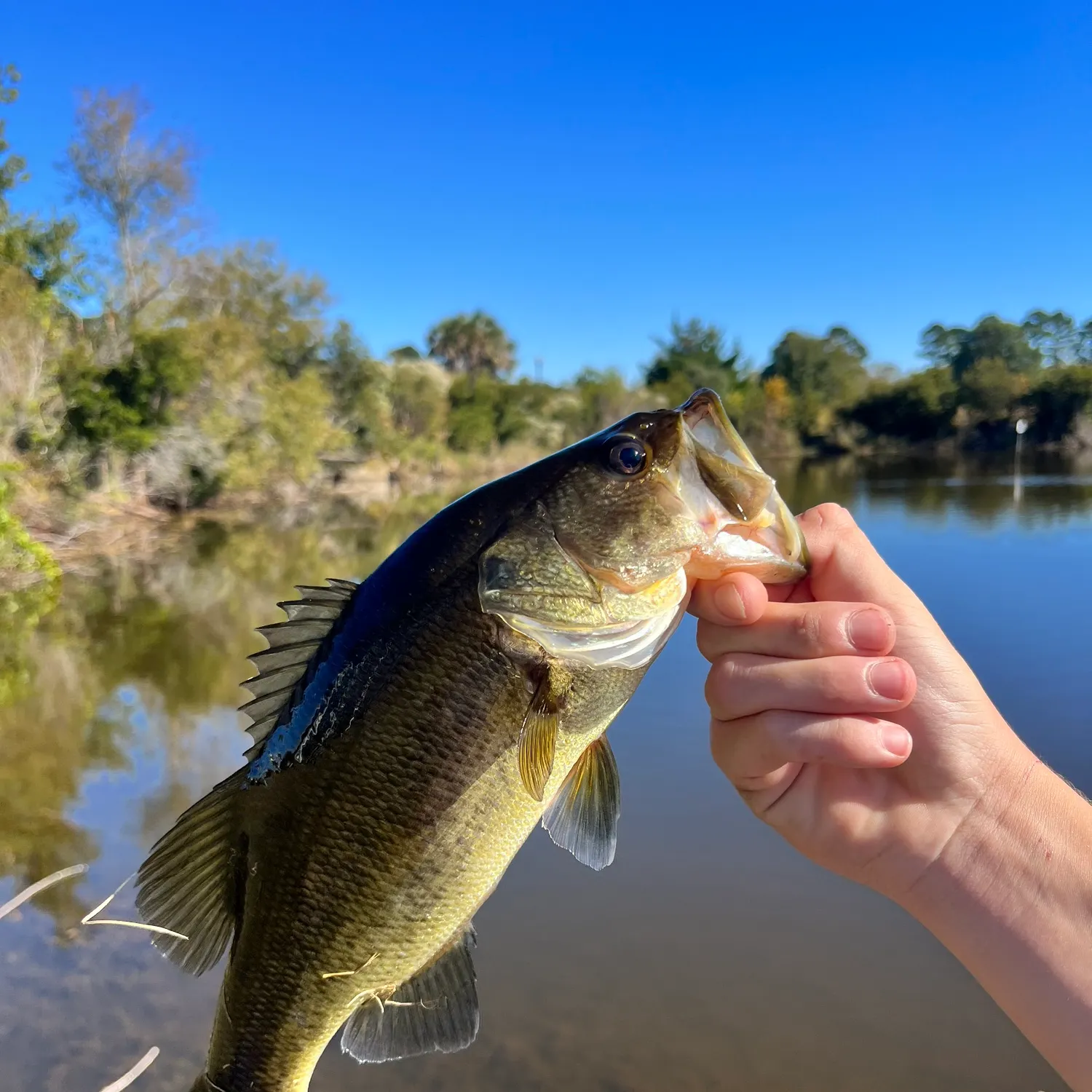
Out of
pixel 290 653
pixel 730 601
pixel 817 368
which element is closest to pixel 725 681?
pixel 730 601

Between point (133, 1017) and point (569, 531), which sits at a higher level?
point (569, 531)

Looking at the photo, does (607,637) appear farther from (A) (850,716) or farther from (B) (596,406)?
(B) (596,406)

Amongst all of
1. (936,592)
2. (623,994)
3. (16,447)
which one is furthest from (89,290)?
(623,994)

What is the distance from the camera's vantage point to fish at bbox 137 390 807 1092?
5.39ft

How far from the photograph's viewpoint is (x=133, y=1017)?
3951 mm

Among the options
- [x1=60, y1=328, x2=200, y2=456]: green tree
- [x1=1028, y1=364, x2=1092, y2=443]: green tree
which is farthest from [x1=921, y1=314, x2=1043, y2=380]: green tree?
[x1=60, y1=328, x2=200, y2=456]: green tree

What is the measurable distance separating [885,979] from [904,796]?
2.89 metres

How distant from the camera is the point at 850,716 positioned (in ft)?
5.80

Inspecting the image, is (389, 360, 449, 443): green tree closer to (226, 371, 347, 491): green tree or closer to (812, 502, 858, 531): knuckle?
(226, 371, 347, 491): green tree

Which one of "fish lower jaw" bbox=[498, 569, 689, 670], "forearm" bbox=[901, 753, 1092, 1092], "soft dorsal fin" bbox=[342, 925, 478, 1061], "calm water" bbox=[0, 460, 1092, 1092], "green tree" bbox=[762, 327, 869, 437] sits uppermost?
"green tree" bbox=[762, 327, 869, 437]

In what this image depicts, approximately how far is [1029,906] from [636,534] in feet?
4.06

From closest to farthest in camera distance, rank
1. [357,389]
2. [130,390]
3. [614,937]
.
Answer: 1. [614,937]
2. [130,390]
3. [357,389]

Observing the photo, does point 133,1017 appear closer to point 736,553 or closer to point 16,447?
point 736,553

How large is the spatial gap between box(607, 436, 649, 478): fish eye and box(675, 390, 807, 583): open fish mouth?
0.09 m
